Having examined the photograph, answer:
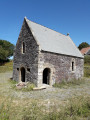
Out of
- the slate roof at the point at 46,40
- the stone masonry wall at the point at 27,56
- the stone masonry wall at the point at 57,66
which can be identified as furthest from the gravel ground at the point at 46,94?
the slate roof at the point at 46,40

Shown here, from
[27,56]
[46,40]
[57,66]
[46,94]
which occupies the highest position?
[46,40]

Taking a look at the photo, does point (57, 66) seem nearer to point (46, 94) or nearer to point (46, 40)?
point (46, 40)

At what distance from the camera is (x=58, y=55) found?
39.2 feet

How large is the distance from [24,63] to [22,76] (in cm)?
219

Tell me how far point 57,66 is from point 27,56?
3769 mm

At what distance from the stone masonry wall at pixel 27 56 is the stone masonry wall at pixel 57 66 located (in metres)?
0.64

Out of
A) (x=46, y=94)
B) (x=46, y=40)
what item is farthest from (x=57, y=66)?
(x=46, y=94)

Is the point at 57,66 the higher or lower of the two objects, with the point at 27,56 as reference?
lower

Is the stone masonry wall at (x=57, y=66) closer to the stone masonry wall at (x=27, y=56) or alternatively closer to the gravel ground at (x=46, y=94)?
the stone masonry wall at (x=27, y=56)

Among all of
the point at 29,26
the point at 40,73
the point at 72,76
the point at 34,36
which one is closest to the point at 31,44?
the point at 34,36

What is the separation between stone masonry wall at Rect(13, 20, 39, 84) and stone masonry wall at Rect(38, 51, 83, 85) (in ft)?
2.12

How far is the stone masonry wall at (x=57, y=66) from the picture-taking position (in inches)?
406

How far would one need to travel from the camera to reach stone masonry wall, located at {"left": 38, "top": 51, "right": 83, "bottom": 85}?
33.8ft

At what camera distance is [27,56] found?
1142cm
